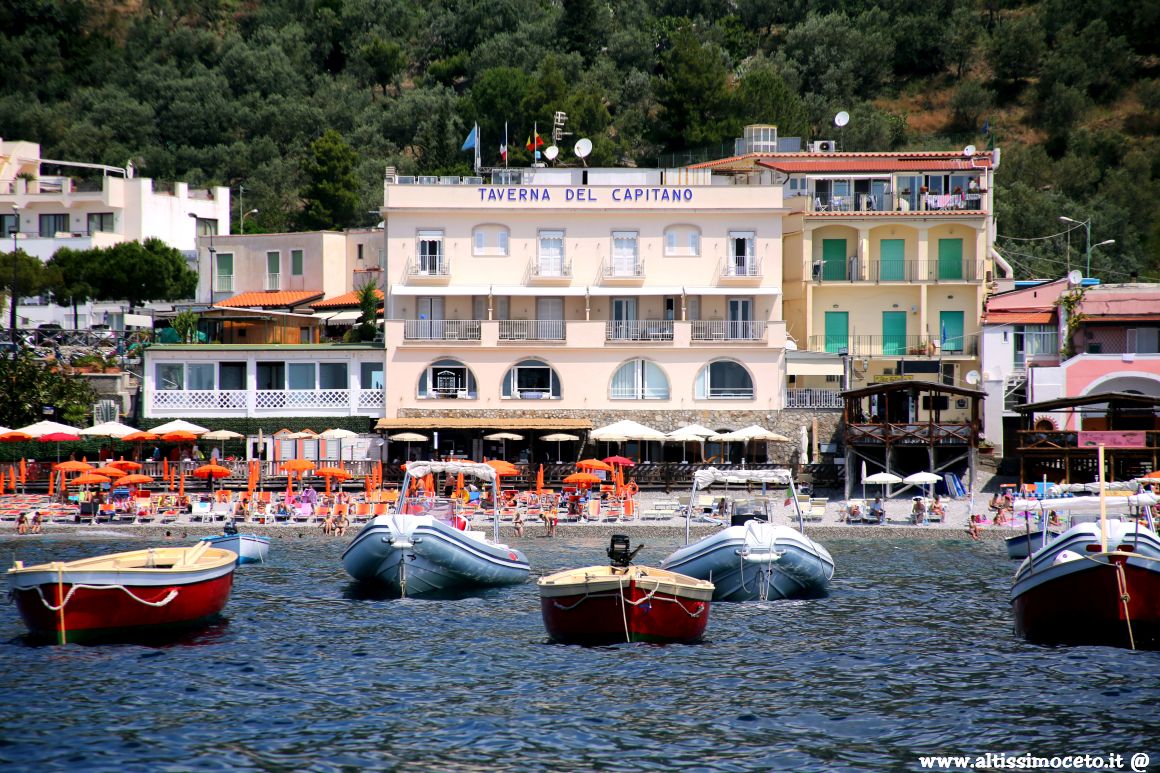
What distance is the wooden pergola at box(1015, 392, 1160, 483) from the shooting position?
4897 centimetres

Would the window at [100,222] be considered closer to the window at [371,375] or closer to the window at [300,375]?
the window at [300,375]

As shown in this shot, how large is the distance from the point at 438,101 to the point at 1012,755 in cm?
8906

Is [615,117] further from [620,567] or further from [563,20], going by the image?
[620,567]

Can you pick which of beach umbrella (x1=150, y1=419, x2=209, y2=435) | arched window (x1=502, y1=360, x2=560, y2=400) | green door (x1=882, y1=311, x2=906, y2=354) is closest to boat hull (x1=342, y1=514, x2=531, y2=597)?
beach umbrella (x1=150, y1=419, x2=209, y2=435)

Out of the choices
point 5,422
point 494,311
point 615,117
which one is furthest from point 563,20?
point 5,422

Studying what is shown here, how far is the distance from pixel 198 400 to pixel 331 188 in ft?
110

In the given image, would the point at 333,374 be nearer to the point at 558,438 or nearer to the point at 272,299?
the point at 558,438

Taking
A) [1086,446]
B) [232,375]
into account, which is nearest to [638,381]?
[232,375]

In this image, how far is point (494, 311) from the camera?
189 ft

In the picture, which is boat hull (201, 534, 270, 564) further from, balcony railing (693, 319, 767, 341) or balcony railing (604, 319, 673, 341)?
balcony railing (693, 319, 767, 341)

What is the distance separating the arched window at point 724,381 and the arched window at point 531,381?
5955mm

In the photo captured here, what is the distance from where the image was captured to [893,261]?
63.0 metres

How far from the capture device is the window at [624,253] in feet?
190

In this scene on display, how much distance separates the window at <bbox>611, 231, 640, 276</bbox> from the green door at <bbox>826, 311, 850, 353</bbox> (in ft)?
35.5
